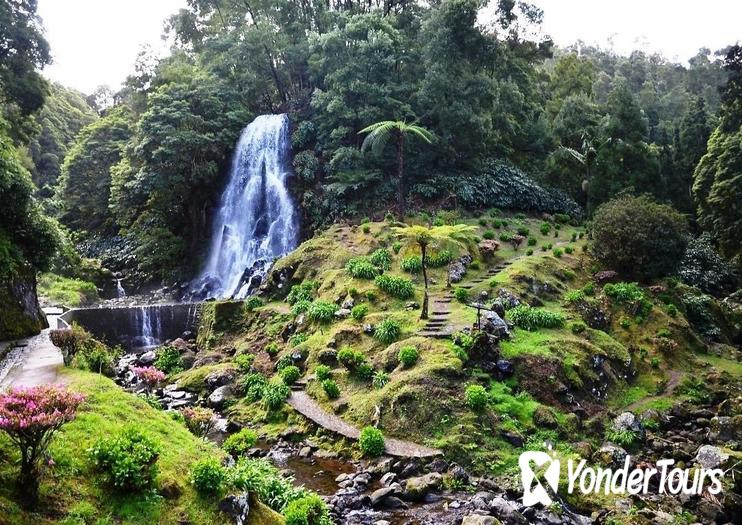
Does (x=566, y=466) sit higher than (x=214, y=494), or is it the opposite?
(x=214, y=494)

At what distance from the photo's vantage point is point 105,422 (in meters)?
9.11

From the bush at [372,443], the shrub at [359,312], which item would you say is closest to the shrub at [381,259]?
the shrub at [359,312]

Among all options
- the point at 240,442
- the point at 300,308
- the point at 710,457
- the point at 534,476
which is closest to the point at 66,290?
the point at 300,308

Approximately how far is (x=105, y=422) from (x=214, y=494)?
2.57 meters

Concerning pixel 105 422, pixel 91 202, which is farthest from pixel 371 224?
pixel 91 202

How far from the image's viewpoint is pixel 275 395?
1578 centimetres

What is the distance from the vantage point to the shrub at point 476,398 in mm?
13297

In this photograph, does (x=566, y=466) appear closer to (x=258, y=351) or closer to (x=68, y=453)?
(x=68, y=453)

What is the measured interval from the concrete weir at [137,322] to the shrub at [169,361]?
2.86 m

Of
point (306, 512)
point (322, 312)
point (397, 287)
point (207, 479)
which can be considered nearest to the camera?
point (207, 479)

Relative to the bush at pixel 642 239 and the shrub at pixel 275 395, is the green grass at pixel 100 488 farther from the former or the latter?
the bush at pixel 642 239

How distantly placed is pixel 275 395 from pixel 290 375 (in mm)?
1057

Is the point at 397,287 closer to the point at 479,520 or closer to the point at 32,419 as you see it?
the point at 479,520

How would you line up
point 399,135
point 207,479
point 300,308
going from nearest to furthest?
point 207,479
point 300,308
point 399,135
